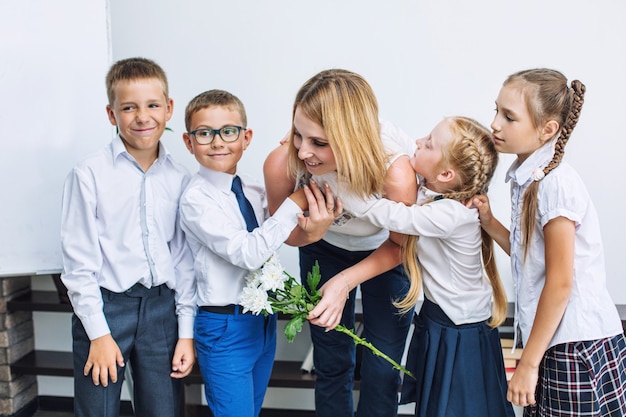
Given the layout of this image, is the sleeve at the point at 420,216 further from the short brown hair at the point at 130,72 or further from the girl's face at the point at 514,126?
the short brown hair at the point at 130,72

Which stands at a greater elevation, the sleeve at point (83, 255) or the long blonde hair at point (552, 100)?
the long blonde hair at point (552, 100)

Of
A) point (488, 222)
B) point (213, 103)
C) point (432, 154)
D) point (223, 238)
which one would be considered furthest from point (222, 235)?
point (488, 222)

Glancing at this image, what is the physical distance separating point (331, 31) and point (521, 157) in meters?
1.31

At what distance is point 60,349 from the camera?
3139 mm

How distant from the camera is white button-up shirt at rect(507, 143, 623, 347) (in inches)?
60.4

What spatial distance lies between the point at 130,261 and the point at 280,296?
0.45m

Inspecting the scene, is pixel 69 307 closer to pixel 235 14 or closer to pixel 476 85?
pixel 235 14

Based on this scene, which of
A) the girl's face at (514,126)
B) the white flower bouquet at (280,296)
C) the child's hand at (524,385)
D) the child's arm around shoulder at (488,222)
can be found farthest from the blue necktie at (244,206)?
the child's hand at (524,385)

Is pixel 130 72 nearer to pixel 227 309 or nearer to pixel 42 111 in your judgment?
pixel 42 111

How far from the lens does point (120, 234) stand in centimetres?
179

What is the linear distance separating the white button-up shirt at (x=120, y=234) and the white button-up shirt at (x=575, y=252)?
3.23 feet

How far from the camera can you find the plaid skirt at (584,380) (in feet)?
5.24

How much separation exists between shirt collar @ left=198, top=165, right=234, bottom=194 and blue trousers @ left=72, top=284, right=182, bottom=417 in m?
0.36

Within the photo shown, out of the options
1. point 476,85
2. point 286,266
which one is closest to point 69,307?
point 286,266
